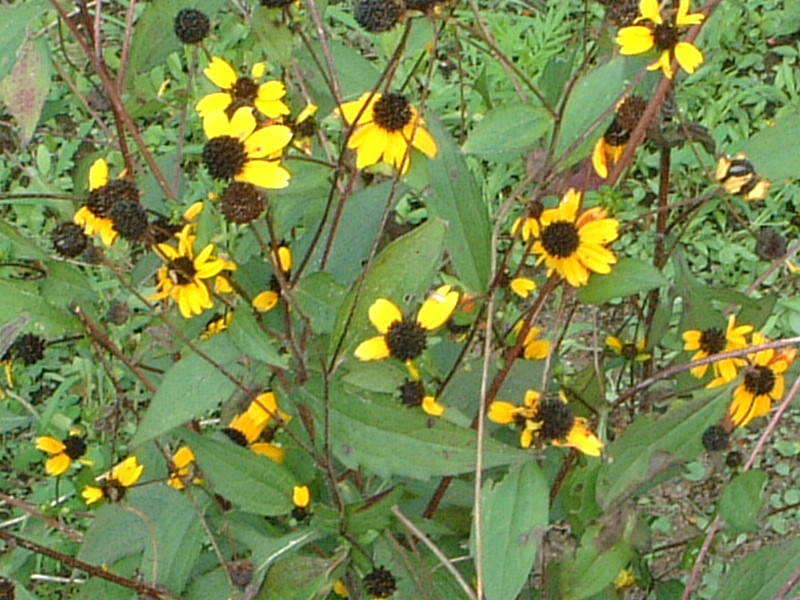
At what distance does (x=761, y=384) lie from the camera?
1103 mm

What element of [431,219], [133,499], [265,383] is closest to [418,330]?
[431,219]

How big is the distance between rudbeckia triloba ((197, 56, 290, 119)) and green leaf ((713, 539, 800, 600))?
0.63m

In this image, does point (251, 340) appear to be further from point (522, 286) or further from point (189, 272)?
point (522, 286)

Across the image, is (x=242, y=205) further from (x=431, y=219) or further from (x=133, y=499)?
(x=133, y=499)

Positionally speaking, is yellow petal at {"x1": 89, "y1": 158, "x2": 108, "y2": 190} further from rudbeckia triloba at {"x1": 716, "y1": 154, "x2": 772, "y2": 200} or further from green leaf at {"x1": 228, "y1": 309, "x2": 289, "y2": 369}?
rudbeckia triloba at {"x1": 716, "y1": 154, "x2": 772, "y2": 200}

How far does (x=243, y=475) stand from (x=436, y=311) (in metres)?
0.25

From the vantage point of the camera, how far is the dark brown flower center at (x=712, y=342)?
118 cm

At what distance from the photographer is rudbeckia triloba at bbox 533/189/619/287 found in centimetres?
99

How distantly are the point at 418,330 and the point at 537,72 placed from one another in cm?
149

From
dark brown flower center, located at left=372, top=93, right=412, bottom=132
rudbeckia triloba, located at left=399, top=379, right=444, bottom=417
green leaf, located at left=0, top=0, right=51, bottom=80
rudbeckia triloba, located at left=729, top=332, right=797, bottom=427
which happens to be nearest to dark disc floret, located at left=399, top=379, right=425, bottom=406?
rudbeckia triloba, located at left=399, top=379, right=444, bottom=417

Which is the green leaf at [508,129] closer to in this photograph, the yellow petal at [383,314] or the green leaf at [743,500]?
the yellow petal at [383,314]

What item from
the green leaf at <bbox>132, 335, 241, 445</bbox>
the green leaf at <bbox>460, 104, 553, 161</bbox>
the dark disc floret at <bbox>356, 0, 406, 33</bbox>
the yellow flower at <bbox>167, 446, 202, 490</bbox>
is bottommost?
the yellow flower at <bbox>167, 446, 202, 490</bbox>

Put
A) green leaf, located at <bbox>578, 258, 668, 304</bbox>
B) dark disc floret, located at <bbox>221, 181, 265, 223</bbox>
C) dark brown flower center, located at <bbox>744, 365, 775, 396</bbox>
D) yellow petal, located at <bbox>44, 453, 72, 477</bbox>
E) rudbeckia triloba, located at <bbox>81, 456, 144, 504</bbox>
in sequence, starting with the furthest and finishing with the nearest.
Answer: yellow petal, located at <bbox>44, 453, 72, 477</bbox>, rudbeckia triloba, located at <bbox>81, 456, 144, 504</bbox>, dark brown flower center, located at <bbox>744, 365, 775, 396</bbox>, green leaf, located at <bbox>578, 258, 668, 304</bbox>, dark disc floret, located at <bbox>221, 181, 265, 223</bbox>

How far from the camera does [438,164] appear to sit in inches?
40.1
